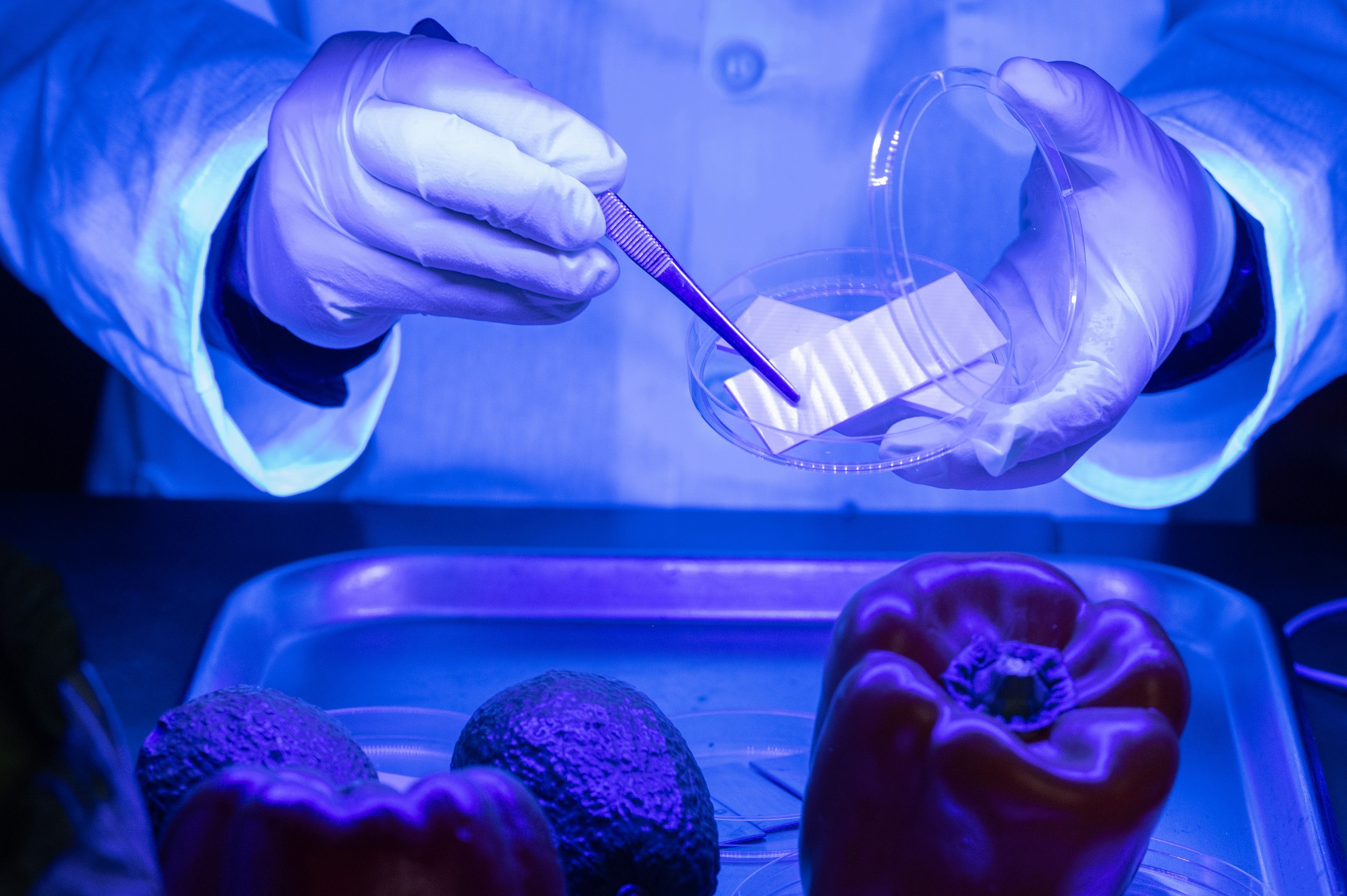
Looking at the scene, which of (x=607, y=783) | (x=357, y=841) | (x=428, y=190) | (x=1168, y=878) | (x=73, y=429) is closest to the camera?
(x=357, y=841)

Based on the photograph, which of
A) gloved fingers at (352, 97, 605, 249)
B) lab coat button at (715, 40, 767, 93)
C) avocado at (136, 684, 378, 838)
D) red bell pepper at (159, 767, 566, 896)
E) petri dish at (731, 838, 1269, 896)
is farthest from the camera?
lab coat button at (715, 40, 767, 93)

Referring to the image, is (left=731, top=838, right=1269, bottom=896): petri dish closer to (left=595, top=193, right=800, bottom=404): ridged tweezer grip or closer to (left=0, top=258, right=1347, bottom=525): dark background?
(left=595, top=193, right=800, bottom=404): ridged tweezer grip

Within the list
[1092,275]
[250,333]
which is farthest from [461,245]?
[1092,275]

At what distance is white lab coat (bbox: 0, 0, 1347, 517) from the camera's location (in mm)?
981

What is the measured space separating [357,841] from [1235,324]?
0.94 metres

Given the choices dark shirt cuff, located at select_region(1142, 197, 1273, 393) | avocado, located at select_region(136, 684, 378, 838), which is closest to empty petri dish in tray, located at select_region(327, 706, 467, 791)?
avocado, located at select_region(136, 684, 378, 838)

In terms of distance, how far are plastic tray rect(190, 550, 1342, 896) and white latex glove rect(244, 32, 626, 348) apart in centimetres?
24

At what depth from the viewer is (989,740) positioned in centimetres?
54

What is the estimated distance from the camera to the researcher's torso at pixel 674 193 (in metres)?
1.10

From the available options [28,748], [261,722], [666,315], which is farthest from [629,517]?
[28,748]

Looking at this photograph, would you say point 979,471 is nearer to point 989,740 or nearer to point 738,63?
point 989,740

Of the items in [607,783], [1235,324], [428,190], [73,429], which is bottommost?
[73,429]

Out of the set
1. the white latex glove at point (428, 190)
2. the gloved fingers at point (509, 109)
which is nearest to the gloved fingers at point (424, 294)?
the white latex glove at point (428, 190)

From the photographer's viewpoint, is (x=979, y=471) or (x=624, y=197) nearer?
(x=979, y=471)
